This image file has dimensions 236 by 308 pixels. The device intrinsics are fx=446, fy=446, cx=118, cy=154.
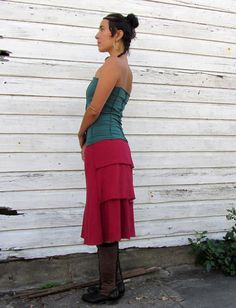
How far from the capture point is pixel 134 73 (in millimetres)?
3746

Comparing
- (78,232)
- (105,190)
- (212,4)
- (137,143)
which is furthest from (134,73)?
(78,232)

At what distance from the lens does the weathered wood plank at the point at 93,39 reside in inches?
132

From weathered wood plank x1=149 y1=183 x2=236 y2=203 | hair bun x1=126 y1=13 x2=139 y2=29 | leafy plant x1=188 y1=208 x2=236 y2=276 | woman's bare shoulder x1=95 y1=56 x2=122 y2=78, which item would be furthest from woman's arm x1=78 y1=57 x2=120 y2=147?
leafy plant x1=188 y1=208 x2=236 y2=276

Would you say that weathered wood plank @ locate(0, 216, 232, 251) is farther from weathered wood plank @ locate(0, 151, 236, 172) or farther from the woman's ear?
the woman's ear

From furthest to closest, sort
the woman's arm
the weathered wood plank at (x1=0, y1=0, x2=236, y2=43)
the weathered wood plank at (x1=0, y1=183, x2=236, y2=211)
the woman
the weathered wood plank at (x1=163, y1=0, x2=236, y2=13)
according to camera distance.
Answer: the weathered wood plank at (x1=163, y1=0, x2=236, y2=13) < the weathered wood plank at (x1=0, y1=183, x2=236, y2=211) < the weathered wood plank at (x1=0, y1=0, x2=236, y2=43) < the woman < the woman's arm

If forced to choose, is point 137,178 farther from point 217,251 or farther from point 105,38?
point 105,38

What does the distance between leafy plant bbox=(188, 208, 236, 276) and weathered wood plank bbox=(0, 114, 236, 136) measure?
791 millimetres

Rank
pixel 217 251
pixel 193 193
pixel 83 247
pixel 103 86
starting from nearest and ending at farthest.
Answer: pixel 103 86, pixel 83 247, pixel 217 251, pixel 193 193

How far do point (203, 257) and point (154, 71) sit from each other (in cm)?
173

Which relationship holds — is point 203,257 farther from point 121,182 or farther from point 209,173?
point 121,182

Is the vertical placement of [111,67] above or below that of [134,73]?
below

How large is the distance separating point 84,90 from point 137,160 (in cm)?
75

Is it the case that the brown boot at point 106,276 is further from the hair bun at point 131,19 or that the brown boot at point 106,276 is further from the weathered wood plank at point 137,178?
the hair bun at point 131,19

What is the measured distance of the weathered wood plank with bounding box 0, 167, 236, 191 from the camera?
3.42 m
